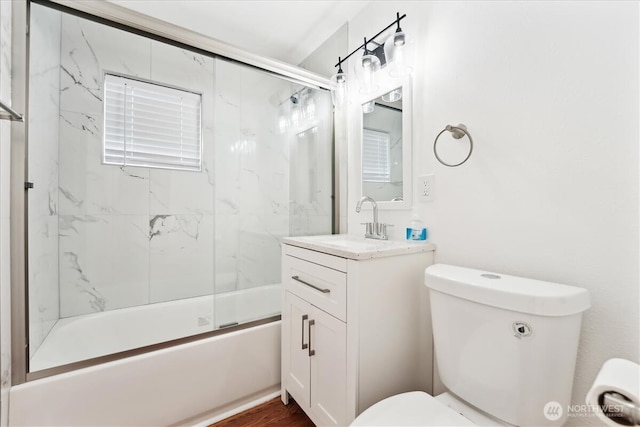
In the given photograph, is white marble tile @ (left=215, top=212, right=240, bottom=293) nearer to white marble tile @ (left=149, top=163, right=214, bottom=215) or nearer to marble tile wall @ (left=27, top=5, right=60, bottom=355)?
white marble tile @ (left=149, top=163, right=214, bottom=215)

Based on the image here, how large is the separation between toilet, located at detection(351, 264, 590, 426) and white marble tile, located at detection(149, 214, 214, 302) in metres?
1.70

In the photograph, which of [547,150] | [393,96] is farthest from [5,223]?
[547,150]

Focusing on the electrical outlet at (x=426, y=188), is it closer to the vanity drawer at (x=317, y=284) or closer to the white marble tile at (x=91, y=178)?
the vanity drawer at (x=317, y=284)

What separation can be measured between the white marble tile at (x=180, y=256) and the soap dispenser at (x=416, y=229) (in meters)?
1.53

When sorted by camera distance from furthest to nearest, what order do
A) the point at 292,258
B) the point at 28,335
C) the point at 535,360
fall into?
the point at 292,258 < the point at 28,335 < the point at 535,360

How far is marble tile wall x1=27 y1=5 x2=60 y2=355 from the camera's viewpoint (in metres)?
1.18

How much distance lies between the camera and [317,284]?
118cm

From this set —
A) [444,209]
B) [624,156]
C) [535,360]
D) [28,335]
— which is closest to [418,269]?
[444,209]

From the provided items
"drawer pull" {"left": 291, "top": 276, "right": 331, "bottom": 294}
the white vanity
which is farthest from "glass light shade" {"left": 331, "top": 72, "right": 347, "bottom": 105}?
"drawer pull" {"left": 291, "top": 276, "right": 331, "bottom": 294}

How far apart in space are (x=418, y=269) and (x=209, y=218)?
5.38ft

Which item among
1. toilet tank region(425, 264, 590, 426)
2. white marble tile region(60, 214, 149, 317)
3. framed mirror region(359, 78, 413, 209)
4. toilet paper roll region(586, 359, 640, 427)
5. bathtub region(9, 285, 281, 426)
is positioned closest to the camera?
toilet paper roll region(586, 359, 640, 427)

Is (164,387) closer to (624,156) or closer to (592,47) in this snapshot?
(624,156)

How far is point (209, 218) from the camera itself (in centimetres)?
216

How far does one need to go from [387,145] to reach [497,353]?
3.46 ft
